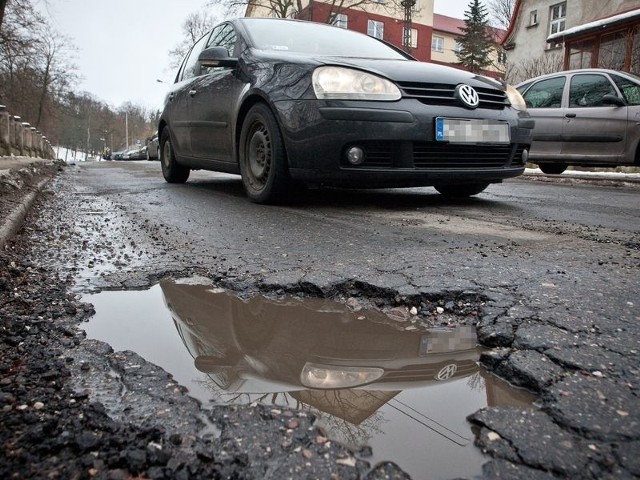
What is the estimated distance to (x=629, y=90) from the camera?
720cm

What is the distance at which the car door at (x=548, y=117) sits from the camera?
7867mm

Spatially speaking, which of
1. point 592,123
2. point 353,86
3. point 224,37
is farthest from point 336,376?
point 592,123

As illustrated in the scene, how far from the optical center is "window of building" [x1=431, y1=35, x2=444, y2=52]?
46375 millimetres

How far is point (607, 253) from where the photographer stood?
8.40ft

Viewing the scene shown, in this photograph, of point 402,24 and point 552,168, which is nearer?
point 552,168

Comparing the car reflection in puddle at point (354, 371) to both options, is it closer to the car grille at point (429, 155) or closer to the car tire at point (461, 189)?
the car grille at point (429, 155)

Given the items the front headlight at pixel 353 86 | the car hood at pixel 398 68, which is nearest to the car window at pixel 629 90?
the car hood at pixel 398 68

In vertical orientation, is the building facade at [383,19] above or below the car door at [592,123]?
above

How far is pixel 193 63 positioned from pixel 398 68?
9.16ft

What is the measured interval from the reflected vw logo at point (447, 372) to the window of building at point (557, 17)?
81.4ft

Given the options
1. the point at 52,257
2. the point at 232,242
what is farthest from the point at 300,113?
the point at 52,257

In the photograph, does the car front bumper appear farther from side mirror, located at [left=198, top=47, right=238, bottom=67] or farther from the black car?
side mirror, located at [left=198, top=47, right=238, bottom=67]

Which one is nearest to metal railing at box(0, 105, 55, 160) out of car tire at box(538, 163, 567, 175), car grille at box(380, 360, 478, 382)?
car tire at box(538, 163, 567, 175)

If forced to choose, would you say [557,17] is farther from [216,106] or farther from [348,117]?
[348,117]
